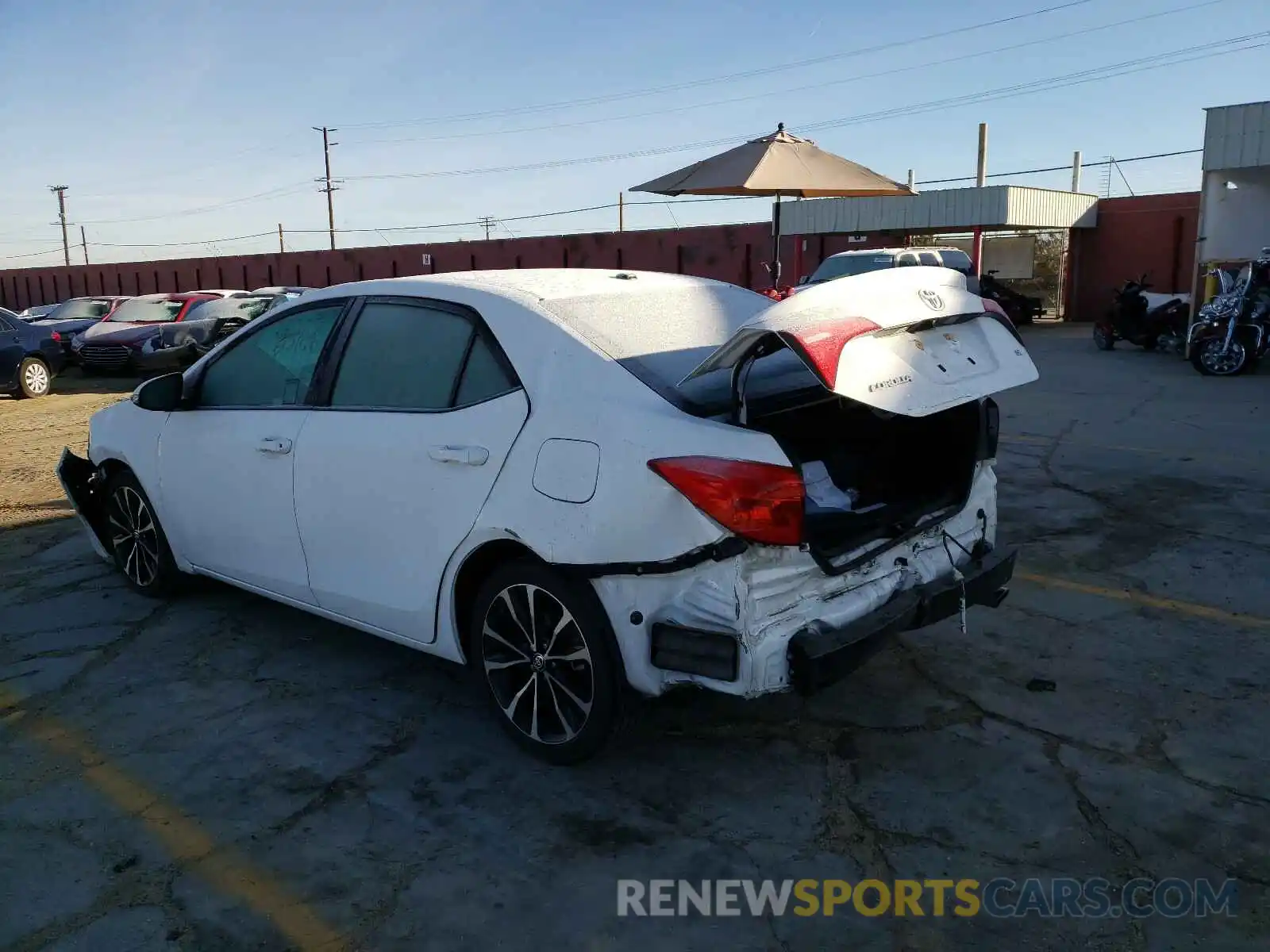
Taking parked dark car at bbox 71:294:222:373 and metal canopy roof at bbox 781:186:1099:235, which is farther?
metal canopy roof at bbox 781:186:1099:235

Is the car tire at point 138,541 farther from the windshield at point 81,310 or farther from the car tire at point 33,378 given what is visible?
the windshield at point 81,310

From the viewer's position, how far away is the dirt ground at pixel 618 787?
8.72 ft

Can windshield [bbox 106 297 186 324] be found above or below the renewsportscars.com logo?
above

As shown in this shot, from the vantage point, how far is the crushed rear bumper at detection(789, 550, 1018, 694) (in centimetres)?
296

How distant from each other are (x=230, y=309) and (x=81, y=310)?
5.12 meters

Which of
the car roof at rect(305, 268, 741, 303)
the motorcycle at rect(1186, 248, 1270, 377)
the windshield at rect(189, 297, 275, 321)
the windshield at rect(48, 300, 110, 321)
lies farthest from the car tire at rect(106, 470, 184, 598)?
the windshield at rect(48, 300, 110, 321)

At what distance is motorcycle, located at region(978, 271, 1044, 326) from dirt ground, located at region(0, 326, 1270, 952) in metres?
19.7

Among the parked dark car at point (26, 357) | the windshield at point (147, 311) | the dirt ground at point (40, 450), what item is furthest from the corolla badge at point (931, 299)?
the windshield at point (147, 311)

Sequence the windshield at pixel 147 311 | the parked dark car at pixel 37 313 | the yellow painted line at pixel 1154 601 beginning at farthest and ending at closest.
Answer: the parked dark car at pixel 37 313, the windshield at pixel 147 311, the yellow painted line at pixel 1154 601

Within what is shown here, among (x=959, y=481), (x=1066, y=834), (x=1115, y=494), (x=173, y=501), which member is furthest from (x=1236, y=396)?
(x=173, y=501)

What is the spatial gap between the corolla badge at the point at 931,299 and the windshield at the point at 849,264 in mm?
15061

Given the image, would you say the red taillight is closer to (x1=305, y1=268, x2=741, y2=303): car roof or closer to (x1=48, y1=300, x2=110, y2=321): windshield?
(x1=305, y1=268, x2=741, y2=303): car roof

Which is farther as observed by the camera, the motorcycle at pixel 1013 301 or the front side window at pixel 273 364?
the motorcycle at pixel 1013 301

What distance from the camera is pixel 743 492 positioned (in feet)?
9.36
